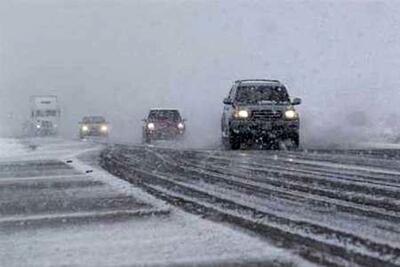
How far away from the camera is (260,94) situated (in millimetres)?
22625

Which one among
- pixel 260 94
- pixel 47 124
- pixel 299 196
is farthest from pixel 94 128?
pixel 299 196

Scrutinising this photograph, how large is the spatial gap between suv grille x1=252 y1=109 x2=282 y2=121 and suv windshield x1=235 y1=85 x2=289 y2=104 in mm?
625

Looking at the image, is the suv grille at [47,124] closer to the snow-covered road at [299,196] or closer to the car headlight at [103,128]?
the car headlight at [103,128]

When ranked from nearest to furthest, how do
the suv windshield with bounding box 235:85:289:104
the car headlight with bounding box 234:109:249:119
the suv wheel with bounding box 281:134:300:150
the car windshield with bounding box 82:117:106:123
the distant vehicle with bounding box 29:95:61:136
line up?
the car headlight with bounding box 234:109:249:119 < the suv wheel with bounding box 281:134:300:150 < the suv windshield with bounding box 235:85:289:104 < the car windshield with bounding box 82:117:106:123 < the distant vehicle with bounding box 29:95:61:136

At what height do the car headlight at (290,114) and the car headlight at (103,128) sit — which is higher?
the car headlight at (290,114)

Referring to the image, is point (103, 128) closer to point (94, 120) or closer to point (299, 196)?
point (94, 120)

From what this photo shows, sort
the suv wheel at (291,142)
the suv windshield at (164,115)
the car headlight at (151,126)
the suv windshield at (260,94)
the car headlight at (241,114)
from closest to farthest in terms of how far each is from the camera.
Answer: the car headlight at (241,114)
the suv wheel at (291,142)
the suv windshield at (260,94)
the car headlight at (151,126)
the suv windshield at (164,115)

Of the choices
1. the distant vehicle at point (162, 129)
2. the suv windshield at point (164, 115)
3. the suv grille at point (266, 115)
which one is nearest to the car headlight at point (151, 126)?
the distant vehicle at point (162, 129)

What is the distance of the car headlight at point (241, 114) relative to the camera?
2145 centimetres

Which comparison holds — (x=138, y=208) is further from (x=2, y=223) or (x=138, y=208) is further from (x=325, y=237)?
(x=325, y=237)

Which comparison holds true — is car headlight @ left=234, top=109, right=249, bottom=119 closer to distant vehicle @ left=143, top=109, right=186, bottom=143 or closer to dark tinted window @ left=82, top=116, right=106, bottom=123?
distant vehicle @ left=143, top=109, right=186, bottom=143

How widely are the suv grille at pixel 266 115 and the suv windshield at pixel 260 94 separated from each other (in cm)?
62

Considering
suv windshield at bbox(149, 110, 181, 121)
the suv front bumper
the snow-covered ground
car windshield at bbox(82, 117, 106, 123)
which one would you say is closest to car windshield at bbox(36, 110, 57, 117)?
car windshield at bbox(82, 117, 106, 123)

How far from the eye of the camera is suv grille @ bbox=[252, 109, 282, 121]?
A: 70.5ft
